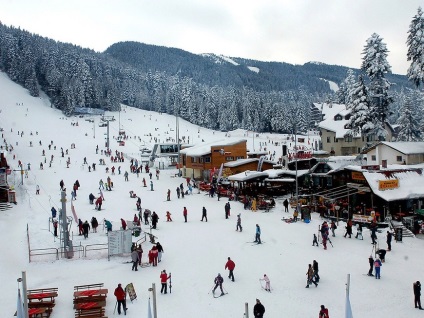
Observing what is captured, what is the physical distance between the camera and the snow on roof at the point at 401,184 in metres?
30.1

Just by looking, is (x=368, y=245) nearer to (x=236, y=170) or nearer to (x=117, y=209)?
(x=117, y=209)

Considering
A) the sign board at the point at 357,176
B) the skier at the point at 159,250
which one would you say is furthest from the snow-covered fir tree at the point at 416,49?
the skier at the point at 159,250

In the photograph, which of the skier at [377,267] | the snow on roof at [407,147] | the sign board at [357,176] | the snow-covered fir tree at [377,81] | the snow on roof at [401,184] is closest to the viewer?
the skier at [377,267]

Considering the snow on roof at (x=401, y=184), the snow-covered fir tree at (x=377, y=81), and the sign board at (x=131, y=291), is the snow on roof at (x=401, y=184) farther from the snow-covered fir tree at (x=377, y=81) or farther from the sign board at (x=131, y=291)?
the sign board at (x=131, y=291)

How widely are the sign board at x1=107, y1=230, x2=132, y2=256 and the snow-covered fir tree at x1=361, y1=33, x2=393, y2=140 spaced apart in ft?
102

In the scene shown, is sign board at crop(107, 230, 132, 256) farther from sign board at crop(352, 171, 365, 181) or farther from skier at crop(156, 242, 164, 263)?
sign board at crop(352, 171, 365, 181)

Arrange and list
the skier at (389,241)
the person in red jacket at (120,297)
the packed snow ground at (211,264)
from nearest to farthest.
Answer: the person in red jacket at (120,297) → the packed snow ground at (211,264) → the skier at (389,241)

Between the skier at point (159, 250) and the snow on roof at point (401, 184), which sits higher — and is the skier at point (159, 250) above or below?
below

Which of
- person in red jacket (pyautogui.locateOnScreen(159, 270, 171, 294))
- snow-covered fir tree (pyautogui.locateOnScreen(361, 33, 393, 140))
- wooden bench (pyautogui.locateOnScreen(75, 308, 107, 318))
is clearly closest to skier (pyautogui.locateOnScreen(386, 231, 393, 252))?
person in red jacket (pyautogui.locateOnScreen(159, 270, 171, 294))

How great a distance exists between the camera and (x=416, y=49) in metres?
37.8

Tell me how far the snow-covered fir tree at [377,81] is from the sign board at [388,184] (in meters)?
13.4

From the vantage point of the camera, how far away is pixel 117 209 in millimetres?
33344

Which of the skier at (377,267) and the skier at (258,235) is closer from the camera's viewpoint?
the skier at (377,267)

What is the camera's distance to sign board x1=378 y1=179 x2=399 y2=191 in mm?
30188
